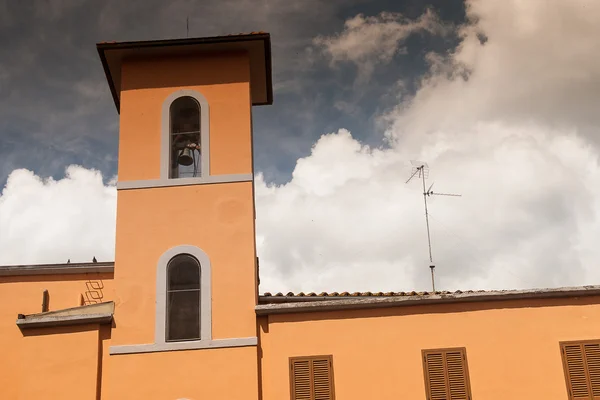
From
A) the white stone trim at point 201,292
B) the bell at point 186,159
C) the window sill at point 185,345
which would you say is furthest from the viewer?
the bell at point 186,159

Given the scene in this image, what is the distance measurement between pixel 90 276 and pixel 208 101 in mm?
6521

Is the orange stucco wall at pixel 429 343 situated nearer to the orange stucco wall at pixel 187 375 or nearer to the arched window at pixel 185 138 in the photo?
the orange stucco wall at pixel 187 375

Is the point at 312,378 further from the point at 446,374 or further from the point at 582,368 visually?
the point at 582,368

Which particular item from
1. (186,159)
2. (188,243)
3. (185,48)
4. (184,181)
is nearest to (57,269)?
(186,159)

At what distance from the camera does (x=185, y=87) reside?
14.4 m

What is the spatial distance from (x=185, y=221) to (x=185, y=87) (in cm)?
303

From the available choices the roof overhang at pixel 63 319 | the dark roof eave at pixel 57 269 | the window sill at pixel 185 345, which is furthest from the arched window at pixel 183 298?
the dark roof eave at pixel 57 269

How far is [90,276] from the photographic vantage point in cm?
1797

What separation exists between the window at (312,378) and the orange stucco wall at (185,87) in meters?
3.91

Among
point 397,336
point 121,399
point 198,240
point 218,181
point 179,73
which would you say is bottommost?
point 121,399

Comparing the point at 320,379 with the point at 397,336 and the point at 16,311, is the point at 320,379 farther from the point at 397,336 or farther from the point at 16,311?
the point at 16,311

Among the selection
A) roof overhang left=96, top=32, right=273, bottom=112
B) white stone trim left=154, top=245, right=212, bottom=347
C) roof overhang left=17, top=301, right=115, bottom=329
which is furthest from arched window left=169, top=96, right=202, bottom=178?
roof overhang left=17, top=301, right=115, bottom=329

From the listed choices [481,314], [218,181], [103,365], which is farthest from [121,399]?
[481,314]

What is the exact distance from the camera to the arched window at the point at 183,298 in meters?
12.8
